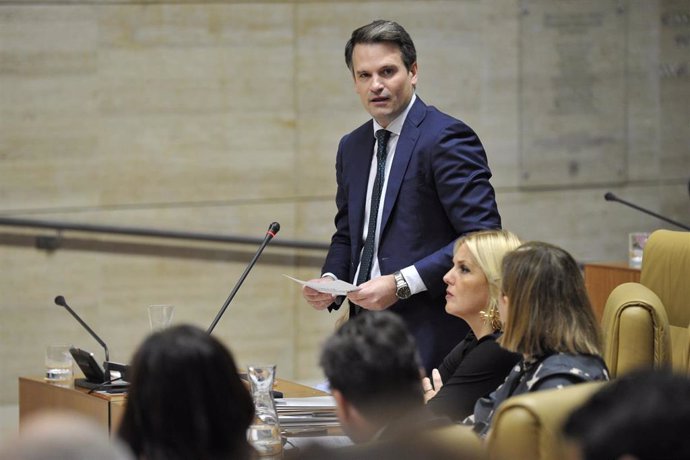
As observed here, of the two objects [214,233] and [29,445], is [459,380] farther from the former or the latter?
[214,233]

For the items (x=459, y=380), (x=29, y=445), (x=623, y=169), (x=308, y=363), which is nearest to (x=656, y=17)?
(x=623, y=169)

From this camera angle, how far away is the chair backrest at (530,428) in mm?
1892

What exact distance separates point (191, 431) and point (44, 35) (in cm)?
471

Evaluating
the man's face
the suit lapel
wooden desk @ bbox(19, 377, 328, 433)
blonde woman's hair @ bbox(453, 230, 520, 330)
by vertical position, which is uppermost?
the man's face

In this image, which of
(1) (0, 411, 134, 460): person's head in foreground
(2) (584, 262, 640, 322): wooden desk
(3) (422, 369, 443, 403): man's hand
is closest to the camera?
(1) (0, 411, 134, 460): person's head in foreground

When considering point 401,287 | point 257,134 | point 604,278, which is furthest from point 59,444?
point 257,134

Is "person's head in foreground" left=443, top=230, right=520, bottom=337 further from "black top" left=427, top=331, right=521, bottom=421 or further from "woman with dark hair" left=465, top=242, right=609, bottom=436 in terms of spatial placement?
"woman with dark hair" left=465, top=242, right=609, bottom=436

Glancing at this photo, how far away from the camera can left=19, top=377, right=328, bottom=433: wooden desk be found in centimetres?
333

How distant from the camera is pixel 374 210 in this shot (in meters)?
3.67

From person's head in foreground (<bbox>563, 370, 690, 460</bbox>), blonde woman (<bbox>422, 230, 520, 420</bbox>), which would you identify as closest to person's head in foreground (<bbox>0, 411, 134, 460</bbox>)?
person's head in foreground (<bbox>563, 370, 690, 460</bbox>)

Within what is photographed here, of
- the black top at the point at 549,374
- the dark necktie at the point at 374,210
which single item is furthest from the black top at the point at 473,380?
the dark necktie at the point at 374,210

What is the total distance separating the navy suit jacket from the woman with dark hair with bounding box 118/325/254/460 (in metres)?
1.76

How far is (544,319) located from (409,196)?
110 centimetres

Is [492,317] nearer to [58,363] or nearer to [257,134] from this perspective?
[58,363]
